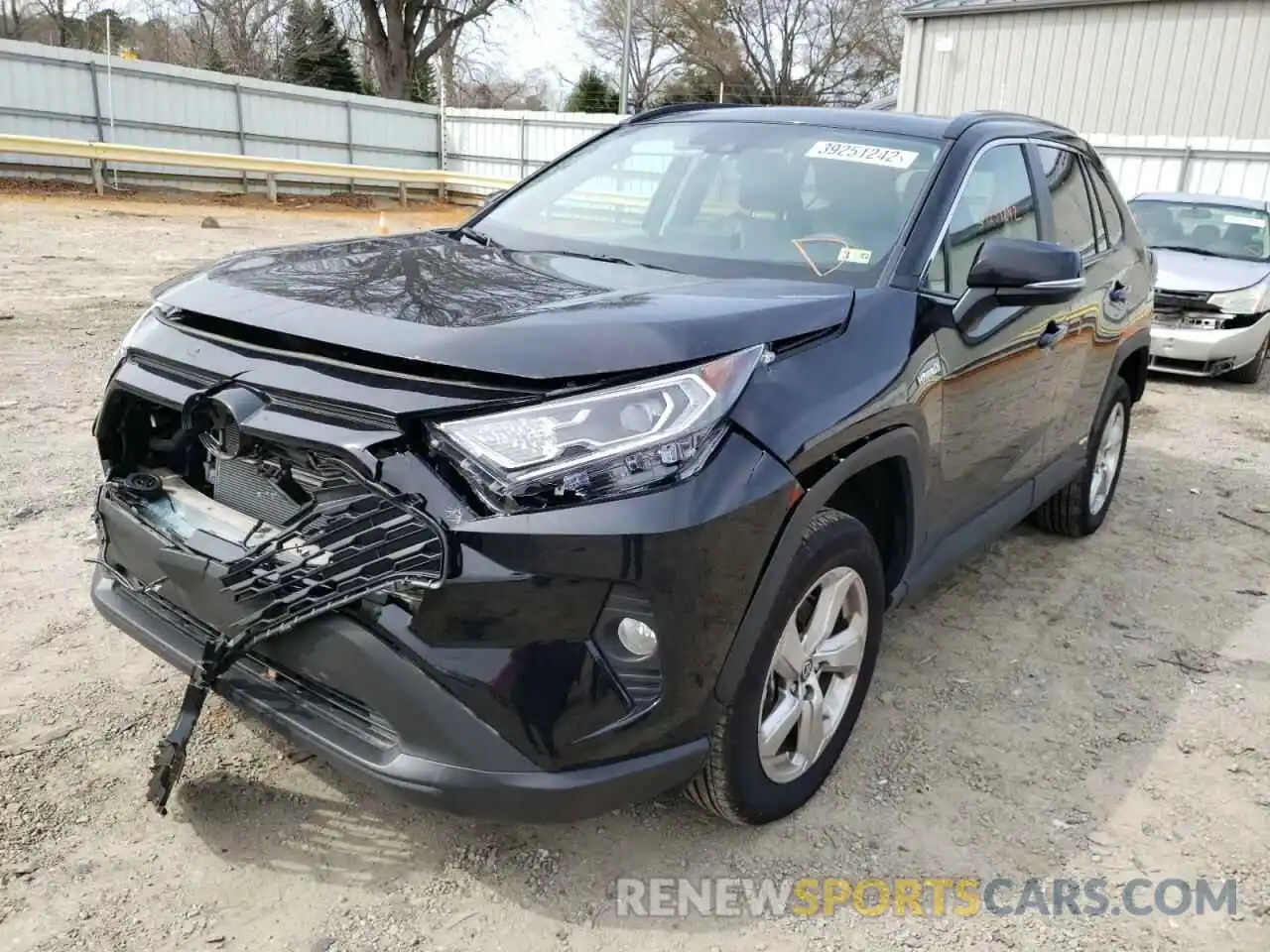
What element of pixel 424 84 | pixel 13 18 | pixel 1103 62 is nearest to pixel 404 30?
pixel 424 84

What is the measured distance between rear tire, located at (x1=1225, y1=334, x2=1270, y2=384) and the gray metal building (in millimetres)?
9202

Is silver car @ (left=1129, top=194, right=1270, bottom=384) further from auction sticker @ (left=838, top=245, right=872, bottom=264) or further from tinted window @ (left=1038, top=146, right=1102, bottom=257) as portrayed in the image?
auction sticker @ (left=838, top=245, right=872, bottom=264)

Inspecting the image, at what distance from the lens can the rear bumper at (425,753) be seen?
2.05 m

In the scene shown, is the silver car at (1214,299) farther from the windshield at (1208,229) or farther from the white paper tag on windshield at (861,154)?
the white paper tag on windshield at (861,154)

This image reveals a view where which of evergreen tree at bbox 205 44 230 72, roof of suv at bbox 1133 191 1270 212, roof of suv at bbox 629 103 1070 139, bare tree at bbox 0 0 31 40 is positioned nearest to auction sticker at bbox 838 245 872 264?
roof of suv at bbox 629 103 1070 139

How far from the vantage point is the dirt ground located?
2.36m

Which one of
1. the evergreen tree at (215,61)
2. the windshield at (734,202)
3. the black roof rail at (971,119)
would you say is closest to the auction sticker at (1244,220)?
the black roof rail at (971,119)

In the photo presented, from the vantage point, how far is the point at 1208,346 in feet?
28.5

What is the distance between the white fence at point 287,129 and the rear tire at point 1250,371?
8.56 m

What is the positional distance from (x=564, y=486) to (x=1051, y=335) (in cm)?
243

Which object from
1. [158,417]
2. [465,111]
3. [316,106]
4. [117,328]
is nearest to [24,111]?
[316,106]

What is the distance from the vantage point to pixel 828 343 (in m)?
2.52

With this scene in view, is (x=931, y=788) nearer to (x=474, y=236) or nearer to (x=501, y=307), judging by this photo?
(x=501, y=307)

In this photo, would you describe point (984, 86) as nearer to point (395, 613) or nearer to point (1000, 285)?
point (1000, 285)
